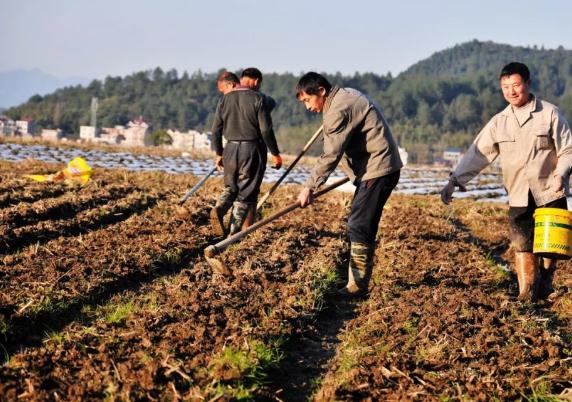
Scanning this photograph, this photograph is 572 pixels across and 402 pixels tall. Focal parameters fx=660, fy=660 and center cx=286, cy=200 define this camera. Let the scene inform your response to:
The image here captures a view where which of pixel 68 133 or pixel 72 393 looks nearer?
pixel 72 393

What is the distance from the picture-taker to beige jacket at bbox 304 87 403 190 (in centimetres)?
504

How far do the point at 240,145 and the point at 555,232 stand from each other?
3327 mm

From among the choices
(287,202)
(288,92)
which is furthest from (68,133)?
(287,202)

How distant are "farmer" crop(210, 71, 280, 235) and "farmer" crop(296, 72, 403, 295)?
1.73 meters

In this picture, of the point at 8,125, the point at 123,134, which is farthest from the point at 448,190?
the point at 8,125

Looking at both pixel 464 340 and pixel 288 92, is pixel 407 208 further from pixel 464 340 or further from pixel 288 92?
pixel 288 92

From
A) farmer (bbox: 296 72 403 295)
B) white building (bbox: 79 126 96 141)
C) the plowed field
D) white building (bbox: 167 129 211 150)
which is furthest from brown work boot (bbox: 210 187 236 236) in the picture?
white building (bbox: 79 126 96 141)

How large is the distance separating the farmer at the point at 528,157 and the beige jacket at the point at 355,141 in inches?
34.2

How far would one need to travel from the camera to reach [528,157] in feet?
17.6

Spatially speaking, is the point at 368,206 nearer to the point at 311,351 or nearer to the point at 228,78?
the point at 311,351

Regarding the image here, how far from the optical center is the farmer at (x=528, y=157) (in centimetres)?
526

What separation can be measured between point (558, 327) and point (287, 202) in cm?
537

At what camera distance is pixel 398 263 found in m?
6.38

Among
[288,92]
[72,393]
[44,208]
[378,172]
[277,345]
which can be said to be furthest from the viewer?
[288,92]
